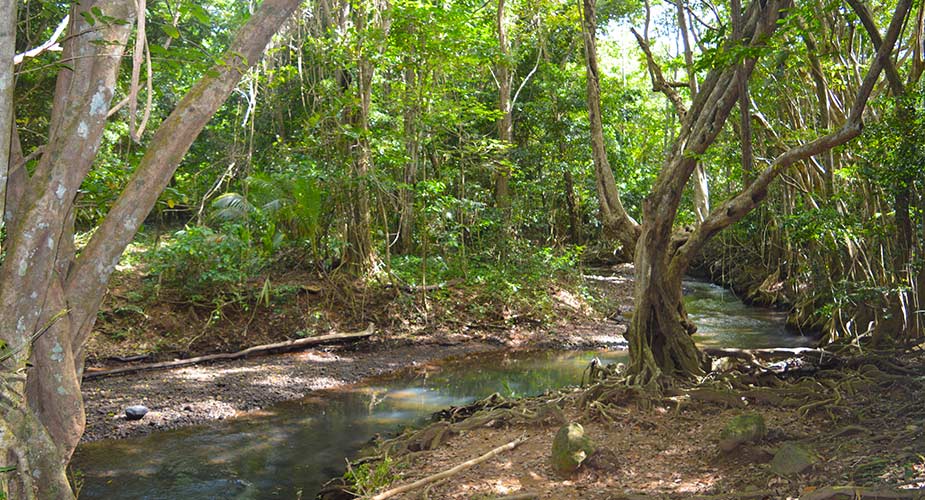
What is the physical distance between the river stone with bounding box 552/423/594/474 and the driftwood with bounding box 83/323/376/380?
7370mm

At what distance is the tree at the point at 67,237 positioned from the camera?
14.0ft

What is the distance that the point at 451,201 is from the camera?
15.0 m

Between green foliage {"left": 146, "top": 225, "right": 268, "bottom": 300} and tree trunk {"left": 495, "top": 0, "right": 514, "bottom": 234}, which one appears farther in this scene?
tree trunk {"left": 495, "top": 0, "right": 514, "bottom": 234}

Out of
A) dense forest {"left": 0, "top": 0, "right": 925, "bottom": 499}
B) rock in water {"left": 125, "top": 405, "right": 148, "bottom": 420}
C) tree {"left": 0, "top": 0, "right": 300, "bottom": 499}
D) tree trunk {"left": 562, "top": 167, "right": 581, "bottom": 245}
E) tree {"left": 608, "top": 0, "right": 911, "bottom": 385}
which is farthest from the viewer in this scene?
tree trunk {"left": 562, "top": 167, "right": 581, "bottom": 245}

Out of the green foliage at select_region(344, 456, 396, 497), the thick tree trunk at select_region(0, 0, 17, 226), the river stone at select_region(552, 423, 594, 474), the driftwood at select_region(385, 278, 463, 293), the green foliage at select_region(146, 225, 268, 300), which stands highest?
the thick tree trunk at select_region(0, 0, 17, 226)

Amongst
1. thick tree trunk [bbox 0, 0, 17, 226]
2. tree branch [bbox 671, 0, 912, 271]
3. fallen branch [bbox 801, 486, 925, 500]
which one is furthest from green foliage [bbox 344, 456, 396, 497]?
tree branch [bbox 671, 0, 912, 271]

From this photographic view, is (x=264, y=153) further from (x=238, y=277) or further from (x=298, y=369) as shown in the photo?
(x=298, y=369)

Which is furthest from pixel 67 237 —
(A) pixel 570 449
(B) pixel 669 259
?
(B) pixel 669 259

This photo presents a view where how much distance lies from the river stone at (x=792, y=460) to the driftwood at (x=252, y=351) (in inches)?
354

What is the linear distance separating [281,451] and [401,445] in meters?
1.56

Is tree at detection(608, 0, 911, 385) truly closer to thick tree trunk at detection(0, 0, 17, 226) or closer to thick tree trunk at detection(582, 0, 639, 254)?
thick tree trunk at detection(582, 0, 639, 254)

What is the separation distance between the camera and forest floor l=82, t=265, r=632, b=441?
9859mm

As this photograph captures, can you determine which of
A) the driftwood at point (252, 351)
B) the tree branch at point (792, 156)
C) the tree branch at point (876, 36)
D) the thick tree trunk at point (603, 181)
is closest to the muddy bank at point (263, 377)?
the driftwood at point (252, 351)

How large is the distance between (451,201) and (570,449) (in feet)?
30.4
